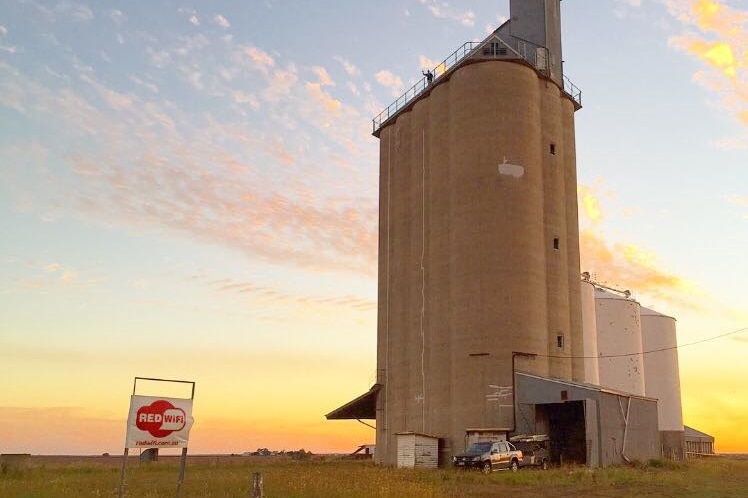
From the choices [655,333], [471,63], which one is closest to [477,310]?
[471,63]

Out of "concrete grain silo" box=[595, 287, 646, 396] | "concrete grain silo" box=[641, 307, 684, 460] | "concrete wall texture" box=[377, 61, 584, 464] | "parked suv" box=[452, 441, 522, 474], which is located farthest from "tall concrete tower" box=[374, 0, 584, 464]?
"concrete grain silo" box=[641, 307, 684, 460]

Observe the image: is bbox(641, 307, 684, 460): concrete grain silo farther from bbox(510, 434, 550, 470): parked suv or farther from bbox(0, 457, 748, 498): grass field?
bbox(0, 457, 748, 498): grass field

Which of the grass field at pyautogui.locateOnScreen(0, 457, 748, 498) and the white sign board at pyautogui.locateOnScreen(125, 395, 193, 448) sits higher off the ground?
the white sign board at pyautogui.locateOnScreen(125, 395, 193, 448)

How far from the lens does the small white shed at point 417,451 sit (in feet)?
151

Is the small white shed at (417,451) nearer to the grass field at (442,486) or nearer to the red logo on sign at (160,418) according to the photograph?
the grass field at (442,486)

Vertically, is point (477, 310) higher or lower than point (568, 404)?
higher

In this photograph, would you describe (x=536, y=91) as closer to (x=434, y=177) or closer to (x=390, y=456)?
(x=434, y=177)

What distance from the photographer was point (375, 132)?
6756 cm

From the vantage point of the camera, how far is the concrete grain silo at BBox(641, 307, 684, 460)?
70562 millimetres

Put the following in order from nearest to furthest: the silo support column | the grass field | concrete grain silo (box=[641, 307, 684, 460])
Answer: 1. the grass field
2. the silo support column
3. concrete grain silo (box=[641, 307, 684, 460])

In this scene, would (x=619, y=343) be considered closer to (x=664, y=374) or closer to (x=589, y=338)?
(x=664, y=374)

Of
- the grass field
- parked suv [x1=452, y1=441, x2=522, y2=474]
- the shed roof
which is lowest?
the grass field

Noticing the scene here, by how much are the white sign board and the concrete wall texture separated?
30.6 m

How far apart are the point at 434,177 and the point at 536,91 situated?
10112 mm
